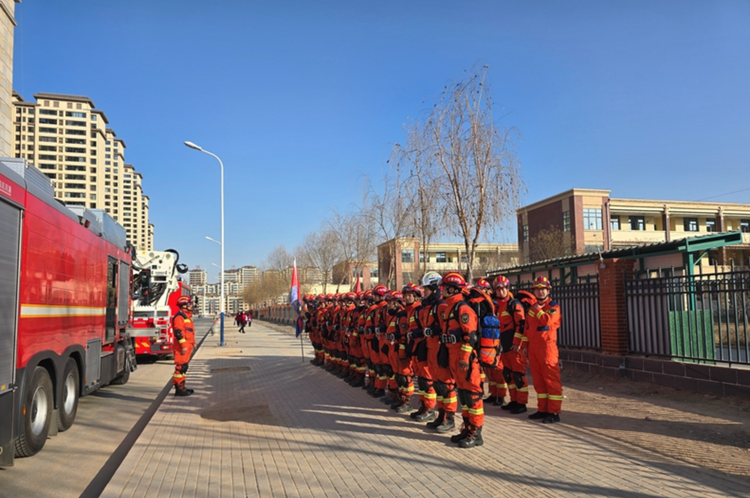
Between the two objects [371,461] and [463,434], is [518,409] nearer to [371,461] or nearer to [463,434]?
[463,434]

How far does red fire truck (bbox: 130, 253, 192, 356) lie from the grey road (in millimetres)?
5132

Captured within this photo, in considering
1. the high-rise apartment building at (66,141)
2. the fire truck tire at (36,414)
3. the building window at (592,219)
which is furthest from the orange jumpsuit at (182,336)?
the high-rise apartment building at (66,141)

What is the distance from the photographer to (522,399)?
28.3ft

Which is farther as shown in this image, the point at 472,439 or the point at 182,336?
the point at 182,336

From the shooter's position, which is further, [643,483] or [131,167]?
[131,167]

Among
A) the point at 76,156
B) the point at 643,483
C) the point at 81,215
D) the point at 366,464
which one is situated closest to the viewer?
the point at 643,483

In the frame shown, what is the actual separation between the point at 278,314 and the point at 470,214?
165ft

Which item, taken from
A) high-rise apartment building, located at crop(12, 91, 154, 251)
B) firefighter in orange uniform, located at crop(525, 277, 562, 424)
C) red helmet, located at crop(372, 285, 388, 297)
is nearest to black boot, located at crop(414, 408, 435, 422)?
firefighter in orange uniform, located at crop(525, 277, 562, 424)

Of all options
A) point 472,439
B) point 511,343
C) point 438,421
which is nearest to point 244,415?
point 438,421

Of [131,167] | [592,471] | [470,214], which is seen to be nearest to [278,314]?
[470,214]

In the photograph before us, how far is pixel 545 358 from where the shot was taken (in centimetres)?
770

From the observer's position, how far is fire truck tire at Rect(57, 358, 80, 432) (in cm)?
781

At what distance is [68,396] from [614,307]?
32.1ft

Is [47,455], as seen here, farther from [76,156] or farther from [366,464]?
[76,156]
